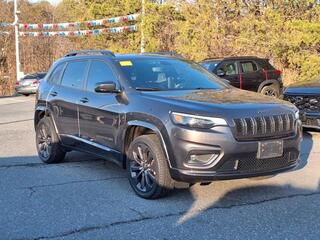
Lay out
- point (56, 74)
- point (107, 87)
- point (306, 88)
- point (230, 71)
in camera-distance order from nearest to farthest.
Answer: point (107, 87) < point (56, 74) < point (306, 88) < point (230, 71)

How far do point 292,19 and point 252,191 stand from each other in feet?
63.1

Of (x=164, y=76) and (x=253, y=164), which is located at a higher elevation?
(x=164, y=76)

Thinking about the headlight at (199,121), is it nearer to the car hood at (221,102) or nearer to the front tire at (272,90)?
the car hood at (221,102)

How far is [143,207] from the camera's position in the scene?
5.51 m

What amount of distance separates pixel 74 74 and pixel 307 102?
5030 millimetres

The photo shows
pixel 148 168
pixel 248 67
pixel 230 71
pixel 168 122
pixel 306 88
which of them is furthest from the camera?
pixel 248 67

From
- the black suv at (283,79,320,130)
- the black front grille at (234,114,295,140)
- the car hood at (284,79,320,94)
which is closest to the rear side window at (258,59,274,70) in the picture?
the car hood at (284,79,320,94)

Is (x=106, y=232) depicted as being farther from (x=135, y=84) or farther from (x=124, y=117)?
(x=135, y=84)

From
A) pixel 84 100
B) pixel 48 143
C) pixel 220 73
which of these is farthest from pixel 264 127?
pixel 220 73

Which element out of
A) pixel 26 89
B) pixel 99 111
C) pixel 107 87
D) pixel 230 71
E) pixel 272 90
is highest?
pixel 107 87

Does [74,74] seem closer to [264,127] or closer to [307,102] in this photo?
[264,127]

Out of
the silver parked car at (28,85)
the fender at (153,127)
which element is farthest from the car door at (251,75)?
the silver parked car at (28,85)

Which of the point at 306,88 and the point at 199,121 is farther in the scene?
the point at 306,88

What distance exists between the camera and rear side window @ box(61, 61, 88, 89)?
7332 mm
